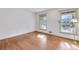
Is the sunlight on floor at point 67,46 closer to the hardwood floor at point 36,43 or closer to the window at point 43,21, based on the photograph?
the hardwood floor at point 36,43

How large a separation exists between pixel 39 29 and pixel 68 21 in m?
0.50

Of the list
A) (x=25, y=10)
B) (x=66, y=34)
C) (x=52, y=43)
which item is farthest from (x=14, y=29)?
(x=66, y=34)

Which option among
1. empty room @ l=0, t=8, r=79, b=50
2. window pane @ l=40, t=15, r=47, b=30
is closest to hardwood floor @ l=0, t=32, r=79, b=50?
empty room @ l=0, t=8, r=79, b=50

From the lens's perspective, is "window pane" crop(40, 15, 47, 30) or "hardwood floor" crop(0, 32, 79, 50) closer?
"hardwood floor" crop(0, 32, 79, 50)

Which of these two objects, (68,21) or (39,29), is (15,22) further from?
(68,21)

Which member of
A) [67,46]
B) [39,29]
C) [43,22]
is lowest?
[67,46]

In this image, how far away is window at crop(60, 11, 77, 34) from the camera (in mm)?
1502

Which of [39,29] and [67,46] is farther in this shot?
[39,29]

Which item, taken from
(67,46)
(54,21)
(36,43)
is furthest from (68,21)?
(36,43)

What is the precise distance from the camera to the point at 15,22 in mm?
1564

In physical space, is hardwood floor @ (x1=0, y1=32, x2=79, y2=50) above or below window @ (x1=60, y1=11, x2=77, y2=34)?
below

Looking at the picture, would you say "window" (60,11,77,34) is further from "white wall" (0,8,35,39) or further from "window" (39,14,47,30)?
"white wall" (0,8,35,39)
